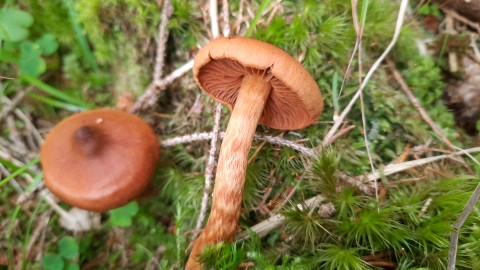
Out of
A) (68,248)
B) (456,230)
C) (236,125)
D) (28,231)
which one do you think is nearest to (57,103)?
(28,231)

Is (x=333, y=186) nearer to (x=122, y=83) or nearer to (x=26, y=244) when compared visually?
(x=122, y=83)

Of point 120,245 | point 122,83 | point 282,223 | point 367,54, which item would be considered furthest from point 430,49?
point 120,245

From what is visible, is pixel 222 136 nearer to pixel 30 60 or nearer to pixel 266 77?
pixel 266 77

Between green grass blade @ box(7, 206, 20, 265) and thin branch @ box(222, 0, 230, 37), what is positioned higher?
thin branch @ box(222, 0, 230, 37)

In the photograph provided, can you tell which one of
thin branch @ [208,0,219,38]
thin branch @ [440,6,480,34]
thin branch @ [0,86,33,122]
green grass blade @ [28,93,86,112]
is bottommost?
thin branch @ [0,86,33,122]

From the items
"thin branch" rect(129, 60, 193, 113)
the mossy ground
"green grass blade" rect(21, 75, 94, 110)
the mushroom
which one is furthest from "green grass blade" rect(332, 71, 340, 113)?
"green grass blade" rect(21, 75, 94, 110)

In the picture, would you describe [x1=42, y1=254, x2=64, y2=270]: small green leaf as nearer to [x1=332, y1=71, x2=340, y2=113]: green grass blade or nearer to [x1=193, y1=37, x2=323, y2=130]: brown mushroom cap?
[x1=193, y1=37, x2=323, y2=130]: brown mushroom cap
